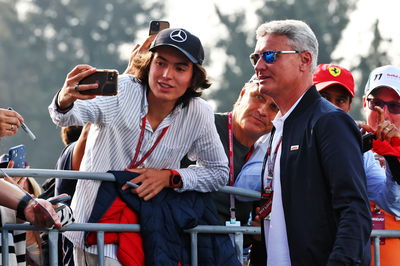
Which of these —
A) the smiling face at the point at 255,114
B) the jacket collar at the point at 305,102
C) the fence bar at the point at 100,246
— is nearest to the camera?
the jacket collar at the point at 305,102

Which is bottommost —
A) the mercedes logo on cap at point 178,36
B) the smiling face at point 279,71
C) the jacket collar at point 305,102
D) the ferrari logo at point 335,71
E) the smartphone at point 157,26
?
the jacket collar at point 305,102

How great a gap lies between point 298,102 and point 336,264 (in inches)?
34.7

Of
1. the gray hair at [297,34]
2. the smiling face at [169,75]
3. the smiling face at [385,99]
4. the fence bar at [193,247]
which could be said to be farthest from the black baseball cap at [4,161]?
the smiling face at [385,99]

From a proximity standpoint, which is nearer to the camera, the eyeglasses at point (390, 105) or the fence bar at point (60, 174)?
the fence bar at point (60, 174)

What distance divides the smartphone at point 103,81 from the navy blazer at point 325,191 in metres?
1.06

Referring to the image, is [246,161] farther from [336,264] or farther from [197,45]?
[336,264]

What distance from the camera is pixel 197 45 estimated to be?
6.74 meters

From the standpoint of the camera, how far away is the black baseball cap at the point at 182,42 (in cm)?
666

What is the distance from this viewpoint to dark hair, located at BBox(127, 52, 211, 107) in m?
6.72

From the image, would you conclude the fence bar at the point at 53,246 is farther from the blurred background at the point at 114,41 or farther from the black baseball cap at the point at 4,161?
the blurred background at the point at 114,41

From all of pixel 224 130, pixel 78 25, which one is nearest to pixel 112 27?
pixel 78 25

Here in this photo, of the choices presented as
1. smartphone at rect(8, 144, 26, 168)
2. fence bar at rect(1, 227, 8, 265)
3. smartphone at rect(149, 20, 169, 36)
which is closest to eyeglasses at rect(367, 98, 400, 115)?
smartphone at rect(149, 20, 169, 36)

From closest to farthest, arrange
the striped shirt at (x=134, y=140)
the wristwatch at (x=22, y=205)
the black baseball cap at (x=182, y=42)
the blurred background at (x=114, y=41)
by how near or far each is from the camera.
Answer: the wristwatch at (x=22, y=205), the striped shirt at (x=134, y=140), the black baseball cap at (x=182, y=42), the blurred background at (x=114, y=41)

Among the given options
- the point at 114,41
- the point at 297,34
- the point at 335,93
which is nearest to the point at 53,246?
the point at 297,34
